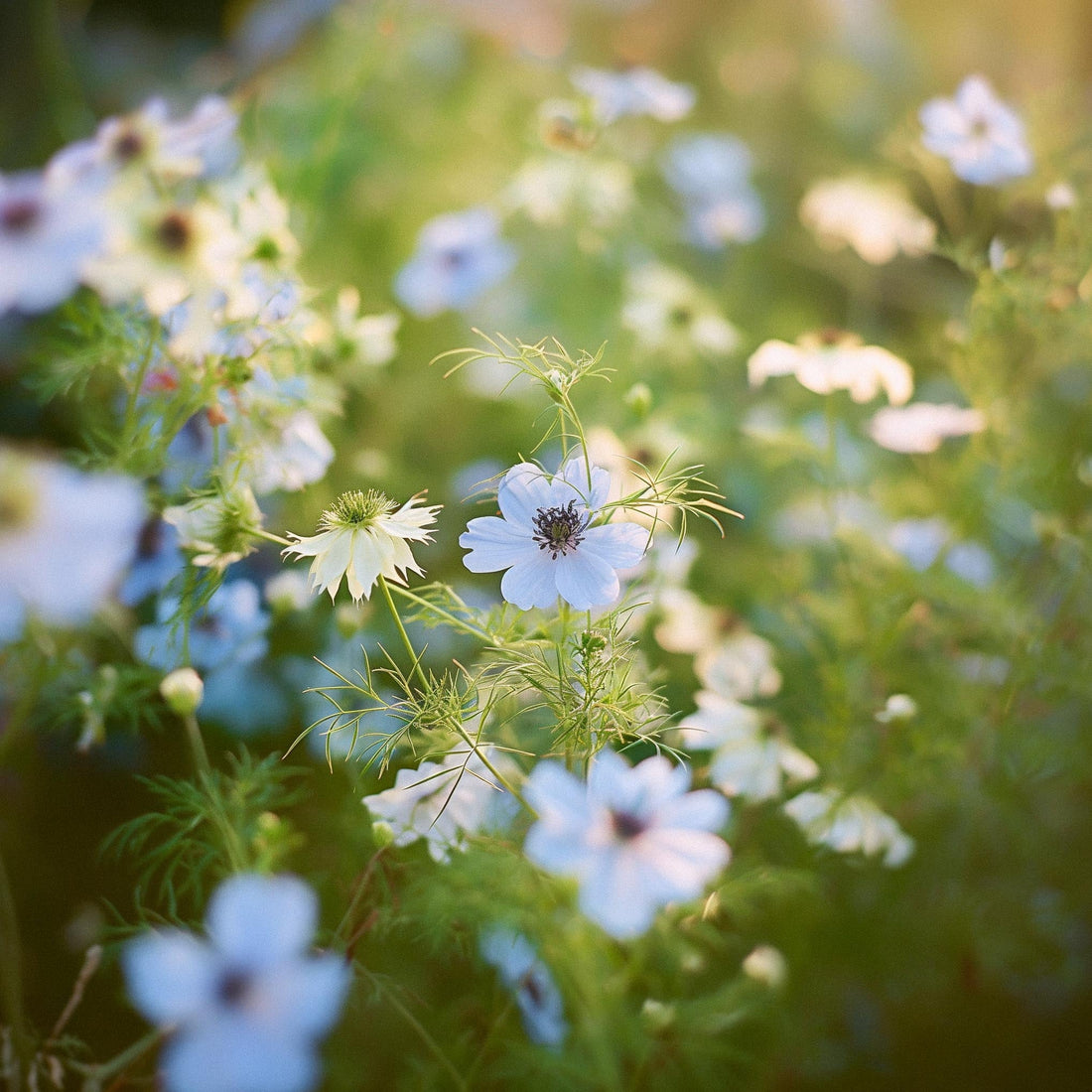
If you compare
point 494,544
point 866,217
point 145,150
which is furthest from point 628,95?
point 494,544

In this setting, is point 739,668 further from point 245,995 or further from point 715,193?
point 715,193

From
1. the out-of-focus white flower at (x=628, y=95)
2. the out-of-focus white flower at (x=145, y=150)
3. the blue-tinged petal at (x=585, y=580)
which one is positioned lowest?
the blue-tinged petal at (x=585, y=580)

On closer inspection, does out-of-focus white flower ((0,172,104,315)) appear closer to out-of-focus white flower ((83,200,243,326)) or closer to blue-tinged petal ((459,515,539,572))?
out-of-focus white flower ((83,200,243,326))

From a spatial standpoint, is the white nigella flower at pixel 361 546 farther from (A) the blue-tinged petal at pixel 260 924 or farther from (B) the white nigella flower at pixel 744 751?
(B) the white nigella flower at pixel 744 751

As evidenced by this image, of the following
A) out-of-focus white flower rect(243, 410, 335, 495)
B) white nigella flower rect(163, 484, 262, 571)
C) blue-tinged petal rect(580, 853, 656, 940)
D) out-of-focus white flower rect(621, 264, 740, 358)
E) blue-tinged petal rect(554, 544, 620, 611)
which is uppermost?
out-of-focus white flower rect(621, 264, 740, 358)

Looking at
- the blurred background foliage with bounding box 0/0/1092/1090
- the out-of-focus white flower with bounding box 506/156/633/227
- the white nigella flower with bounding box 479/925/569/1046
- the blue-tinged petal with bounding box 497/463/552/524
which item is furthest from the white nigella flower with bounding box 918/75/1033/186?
the white nigella flower with bounding box 479/925/569/1046

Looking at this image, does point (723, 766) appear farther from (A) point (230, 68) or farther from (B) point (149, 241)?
(A) point (230, 68)

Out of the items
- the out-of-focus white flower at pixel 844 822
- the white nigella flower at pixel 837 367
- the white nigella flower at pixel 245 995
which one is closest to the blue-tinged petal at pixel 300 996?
the white nigella flower at pixel 245 995
